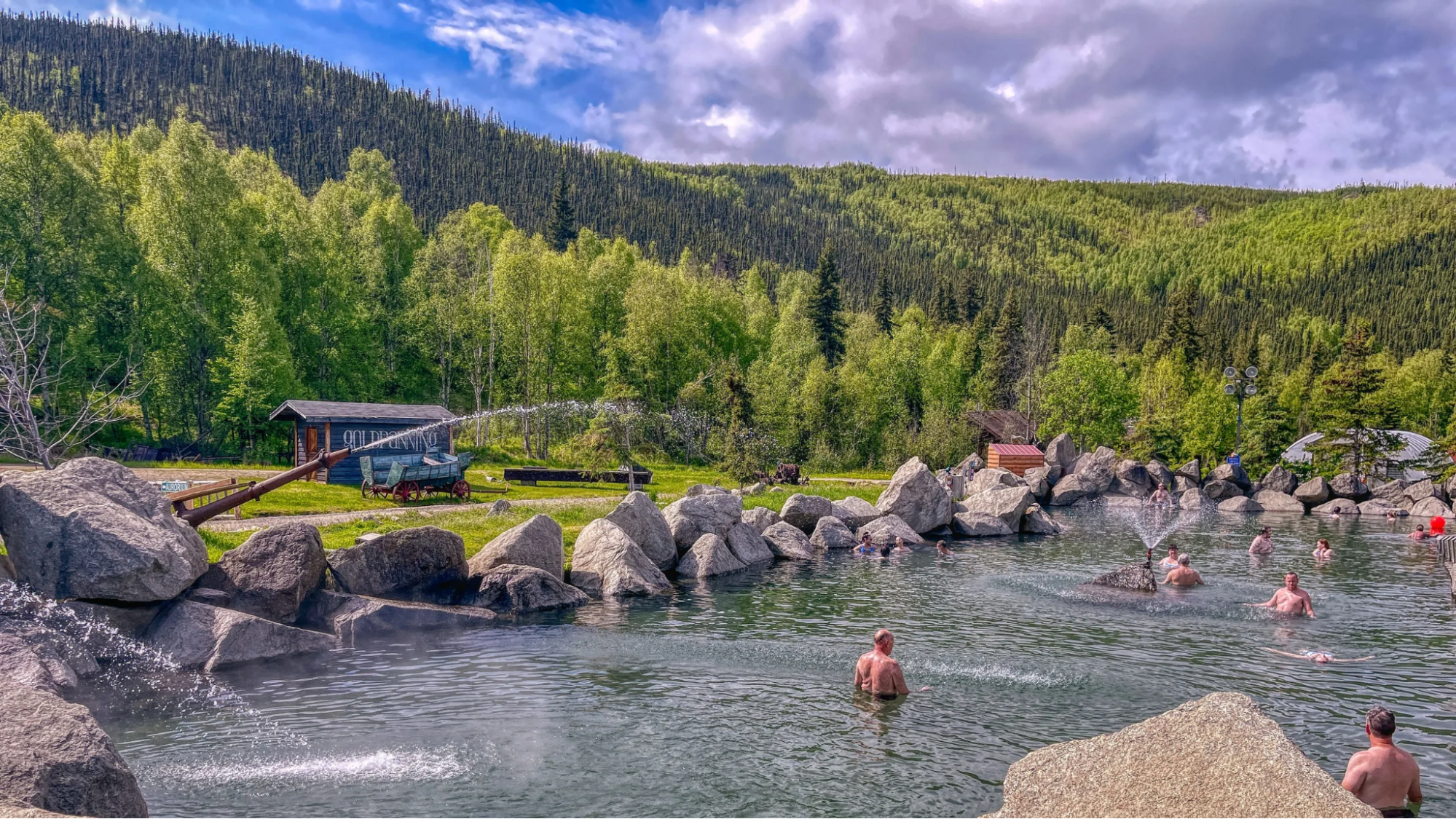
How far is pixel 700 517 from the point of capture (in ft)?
100

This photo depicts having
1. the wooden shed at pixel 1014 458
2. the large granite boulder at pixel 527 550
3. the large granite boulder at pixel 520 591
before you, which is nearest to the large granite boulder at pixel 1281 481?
the wooden shed at pixel 1014 458

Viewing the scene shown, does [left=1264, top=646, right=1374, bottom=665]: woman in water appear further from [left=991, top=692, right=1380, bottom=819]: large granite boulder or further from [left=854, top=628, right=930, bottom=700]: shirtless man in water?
[left=991, top=692, right=1380, bottom=819]: large granite boulder

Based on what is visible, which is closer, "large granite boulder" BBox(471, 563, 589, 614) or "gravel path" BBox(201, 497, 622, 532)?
"large granite boulder" BBox(471, 563, 589, 614)

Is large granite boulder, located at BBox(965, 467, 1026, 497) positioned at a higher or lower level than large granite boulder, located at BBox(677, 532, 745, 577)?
higher

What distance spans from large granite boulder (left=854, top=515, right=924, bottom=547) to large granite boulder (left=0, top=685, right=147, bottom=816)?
27622 mm

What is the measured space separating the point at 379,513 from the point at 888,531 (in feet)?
64.0

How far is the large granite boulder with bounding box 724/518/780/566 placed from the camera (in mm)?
30672

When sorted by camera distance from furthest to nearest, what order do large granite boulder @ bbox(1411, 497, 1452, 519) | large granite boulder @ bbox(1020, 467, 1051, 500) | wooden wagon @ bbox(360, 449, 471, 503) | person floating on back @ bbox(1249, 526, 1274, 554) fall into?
1. large granite boulder @ bbox(1020, 467, 1051, 500)
2. large granite boulder @ bbox(1411, 497, 1452, 519)
3. wooden wagon @ bbox(360, 449, 471, 503)
4. person floating on back @ bbox(1249, 526, 1274, 554)

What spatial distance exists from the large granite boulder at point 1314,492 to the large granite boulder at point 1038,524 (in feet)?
82.9

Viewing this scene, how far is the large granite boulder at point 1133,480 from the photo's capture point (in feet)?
195

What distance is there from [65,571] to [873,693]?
14805 millimetres

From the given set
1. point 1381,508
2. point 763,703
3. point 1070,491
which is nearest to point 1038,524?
point 1070,491

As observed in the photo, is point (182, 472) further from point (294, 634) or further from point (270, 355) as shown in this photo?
point (294, 634)

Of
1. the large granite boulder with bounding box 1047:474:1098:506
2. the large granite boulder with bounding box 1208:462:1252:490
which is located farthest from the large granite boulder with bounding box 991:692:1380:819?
the large granite boulder with bounding box 1208:462:1252:490
